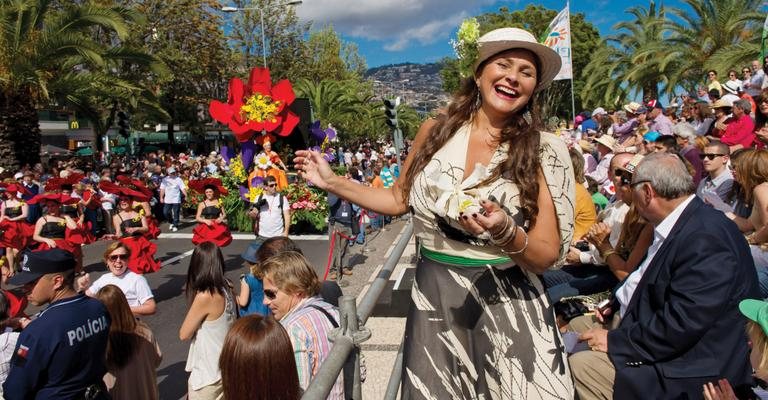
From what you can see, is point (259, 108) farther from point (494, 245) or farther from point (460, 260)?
point (494, 245)

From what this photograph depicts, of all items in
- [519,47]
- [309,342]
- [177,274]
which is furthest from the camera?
[177,274]

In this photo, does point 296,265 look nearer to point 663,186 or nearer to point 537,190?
point 537,190

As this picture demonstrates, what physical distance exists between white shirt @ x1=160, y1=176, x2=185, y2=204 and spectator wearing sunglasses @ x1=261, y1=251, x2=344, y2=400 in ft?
38.9

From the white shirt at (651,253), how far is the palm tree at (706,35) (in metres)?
13.7

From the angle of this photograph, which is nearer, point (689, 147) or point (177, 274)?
point (689, 147)

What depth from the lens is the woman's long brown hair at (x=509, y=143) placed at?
1.64m

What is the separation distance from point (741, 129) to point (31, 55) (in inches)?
578

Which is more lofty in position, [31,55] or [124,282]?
[31,55]

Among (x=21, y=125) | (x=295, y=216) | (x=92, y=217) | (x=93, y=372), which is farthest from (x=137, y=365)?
(x=21, y=125)

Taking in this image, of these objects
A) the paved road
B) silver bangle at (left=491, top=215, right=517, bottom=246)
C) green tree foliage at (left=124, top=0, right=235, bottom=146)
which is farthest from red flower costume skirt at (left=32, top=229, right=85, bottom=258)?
green tree foliage at (left=124, top=0, right=235, bottom=146)

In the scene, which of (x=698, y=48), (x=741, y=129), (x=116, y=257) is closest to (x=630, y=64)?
(x=698, y=48)

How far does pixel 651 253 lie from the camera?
8.66 feet

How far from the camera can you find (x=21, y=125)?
14367 millimetres

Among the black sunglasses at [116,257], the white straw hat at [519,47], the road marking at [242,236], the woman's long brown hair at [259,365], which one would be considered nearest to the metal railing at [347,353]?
the woman's long brown hair at [259,365]
